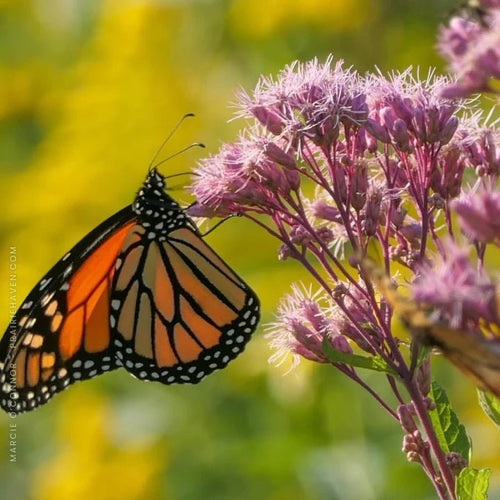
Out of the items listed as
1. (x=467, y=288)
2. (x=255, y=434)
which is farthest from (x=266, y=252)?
(x=467, y=288)

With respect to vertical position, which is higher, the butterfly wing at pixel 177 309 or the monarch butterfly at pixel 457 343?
the butterfly wing at pixel 177 309

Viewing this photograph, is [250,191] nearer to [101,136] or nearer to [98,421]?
[98,421]

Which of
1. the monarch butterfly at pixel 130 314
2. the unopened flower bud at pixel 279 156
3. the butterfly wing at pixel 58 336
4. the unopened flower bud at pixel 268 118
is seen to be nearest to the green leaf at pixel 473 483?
the unopened flower bud at pixel 279 156

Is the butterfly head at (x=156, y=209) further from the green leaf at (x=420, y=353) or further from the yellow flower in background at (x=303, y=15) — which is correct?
the yellow flower in background at (x=303, y=15)

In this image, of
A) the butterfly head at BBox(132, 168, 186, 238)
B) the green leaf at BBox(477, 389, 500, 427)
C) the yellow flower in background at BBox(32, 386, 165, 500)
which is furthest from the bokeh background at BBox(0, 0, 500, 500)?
the green leaf at BBox(477, 389, 500, 427)

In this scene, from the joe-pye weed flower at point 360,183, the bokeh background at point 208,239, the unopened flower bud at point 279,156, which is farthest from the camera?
the bokeh background at point 208,239

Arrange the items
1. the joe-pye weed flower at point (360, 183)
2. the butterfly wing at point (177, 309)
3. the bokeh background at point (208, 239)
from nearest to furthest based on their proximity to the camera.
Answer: the joe-pye weed flower at point (360, 183), the butterfly wing at point (177, 309), the bokeh background at point (208, 239)

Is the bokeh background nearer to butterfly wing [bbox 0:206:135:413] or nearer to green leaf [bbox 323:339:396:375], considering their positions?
butterfly wing [bbox 0:206:135:413]
